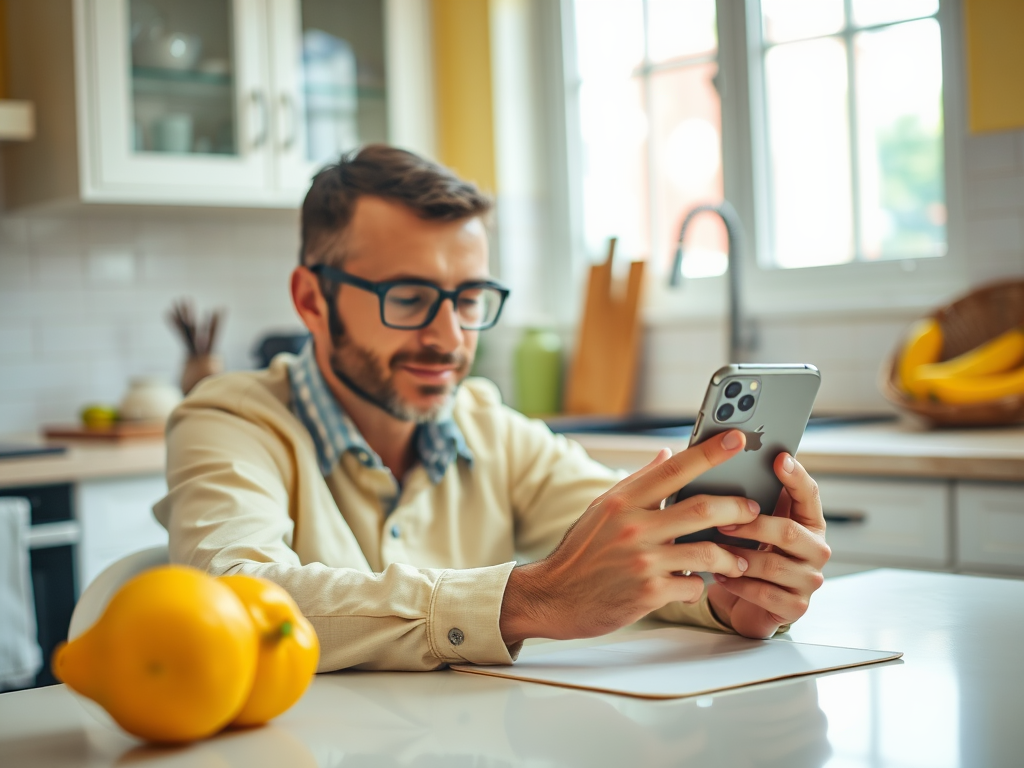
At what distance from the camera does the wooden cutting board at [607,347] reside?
132 inches

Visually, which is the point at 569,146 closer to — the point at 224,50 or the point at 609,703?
the point at 224,50

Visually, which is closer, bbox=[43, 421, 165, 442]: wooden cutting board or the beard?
the beard

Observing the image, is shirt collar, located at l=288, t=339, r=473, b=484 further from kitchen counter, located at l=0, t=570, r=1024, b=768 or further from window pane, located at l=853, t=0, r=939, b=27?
window pane, located at l=853, t=0, r=939, b=27

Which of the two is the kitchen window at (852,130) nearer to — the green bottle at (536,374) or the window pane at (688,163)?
the window pane at (688,163)

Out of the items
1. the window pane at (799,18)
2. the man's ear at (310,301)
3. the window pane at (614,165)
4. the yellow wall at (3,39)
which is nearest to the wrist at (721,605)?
the man's ear at (310,301)

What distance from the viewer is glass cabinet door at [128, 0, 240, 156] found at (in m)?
3.13

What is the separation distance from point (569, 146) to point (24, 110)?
1.60 metres

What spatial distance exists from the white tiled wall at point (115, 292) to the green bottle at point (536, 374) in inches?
30.6

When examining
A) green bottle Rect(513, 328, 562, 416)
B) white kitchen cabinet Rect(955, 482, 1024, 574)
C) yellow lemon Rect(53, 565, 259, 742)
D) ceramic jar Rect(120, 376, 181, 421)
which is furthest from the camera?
green bottle Rect(513, 328, 562, 416)

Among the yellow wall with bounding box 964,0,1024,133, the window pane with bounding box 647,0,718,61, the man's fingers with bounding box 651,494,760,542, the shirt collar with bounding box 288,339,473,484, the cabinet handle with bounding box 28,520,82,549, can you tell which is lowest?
the cabinet handle with bounding box 28,520,82,549

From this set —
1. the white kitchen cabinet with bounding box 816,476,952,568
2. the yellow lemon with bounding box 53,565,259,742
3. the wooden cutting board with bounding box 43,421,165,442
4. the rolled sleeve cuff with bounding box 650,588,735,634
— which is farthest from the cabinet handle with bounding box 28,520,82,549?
the yellow lemon with bounding box 53,565,259,742

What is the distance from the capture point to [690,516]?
100 cm

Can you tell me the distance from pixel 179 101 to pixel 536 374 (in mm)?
1254

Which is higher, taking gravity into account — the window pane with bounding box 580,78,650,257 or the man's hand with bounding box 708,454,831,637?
the window pane with bounding box 580,78,650,257
